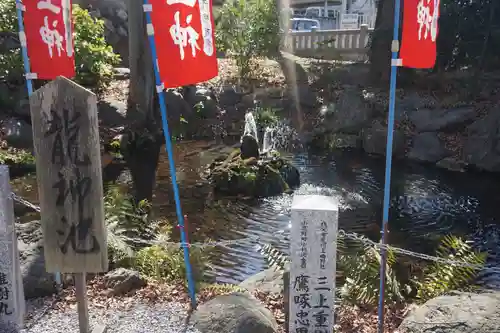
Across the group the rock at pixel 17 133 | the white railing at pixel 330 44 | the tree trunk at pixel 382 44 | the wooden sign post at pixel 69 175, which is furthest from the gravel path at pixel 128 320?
the white railing at pixel 330 44

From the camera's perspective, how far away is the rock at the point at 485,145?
12.6 meters

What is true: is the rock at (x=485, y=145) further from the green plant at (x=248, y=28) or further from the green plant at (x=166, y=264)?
the green plant at (x=166, y=264)

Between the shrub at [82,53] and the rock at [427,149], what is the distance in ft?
35.0

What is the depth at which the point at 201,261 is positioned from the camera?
6.29 metres

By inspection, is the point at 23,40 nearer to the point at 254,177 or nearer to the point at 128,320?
the point at 128,320

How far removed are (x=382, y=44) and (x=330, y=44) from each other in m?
4.44

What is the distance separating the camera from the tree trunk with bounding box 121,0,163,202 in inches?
569

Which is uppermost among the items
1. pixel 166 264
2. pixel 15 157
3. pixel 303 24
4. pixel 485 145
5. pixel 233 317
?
pixel 303 24

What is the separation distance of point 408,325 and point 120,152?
37.9 ft

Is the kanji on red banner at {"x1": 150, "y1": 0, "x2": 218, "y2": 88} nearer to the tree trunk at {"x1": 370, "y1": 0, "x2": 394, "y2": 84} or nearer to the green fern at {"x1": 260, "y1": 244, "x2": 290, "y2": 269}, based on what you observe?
the green fern at {"x1": 260, "y1": 244, "x2": 290, "y2": 269}

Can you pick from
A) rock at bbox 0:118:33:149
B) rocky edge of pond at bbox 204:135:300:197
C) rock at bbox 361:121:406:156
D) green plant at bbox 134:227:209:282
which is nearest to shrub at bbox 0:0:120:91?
rock at bbox 0:118:33:149

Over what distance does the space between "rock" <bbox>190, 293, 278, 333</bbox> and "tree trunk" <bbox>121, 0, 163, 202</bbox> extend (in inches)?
356

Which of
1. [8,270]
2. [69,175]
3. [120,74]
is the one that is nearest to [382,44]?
[120,74]

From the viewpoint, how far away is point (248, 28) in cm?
1900
